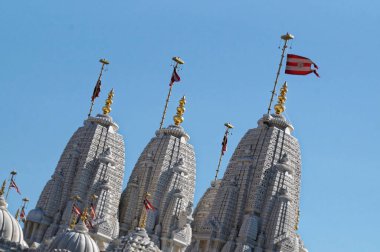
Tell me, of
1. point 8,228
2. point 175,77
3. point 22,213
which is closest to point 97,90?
point 175,77

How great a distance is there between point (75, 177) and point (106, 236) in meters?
7.57

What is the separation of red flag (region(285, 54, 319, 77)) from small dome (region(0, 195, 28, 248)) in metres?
27.0

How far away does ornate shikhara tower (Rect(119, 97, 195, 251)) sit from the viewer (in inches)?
3387

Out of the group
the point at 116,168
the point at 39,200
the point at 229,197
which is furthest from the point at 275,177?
the point at 39,200

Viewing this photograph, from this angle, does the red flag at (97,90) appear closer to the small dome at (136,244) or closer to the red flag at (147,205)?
the red flag at (147,205)

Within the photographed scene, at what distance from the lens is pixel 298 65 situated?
89.2 m

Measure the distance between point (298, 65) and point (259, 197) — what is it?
12.5 metres

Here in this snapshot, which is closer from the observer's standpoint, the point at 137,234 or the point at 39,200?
the point at 137,234

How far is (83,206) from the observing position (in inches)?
3418

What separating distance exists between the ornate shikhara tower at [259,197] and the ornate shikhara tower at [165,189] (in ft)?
6.11

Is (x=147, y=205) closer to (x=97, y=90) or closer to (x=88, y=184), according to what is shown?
(x=88, y=184)

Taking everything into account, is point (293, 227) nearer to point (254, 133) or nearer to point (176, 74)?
point (254, 133)

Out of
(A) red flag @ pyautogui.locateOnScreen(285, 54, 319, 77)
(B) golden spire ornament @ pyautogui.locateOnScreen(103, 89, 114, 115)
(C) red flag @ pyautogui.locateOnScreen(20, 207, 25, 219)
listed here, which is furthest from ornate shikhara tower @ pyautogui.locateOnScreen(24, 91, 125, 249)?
(A) red flag @ pyautogui.locateOnScreen(285, 54, 319, 77)

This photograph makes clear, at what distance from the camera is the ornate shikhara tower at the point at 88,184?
8544 cm
